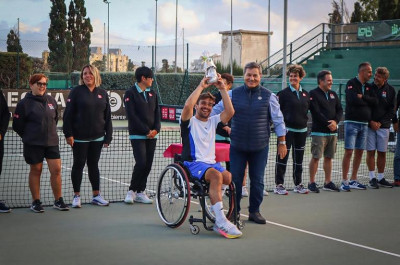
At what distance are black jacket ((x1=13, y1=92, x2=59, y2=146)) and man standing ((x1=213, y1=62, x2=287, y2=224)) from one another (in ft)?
6.96

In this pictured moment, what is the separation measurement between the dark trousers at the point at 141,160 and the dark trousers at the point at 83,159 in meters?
0.51

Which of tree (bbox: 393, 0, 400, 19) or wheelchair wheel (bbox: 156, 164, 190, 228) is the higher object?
tree (bbox: 393, 0, 400, 19)

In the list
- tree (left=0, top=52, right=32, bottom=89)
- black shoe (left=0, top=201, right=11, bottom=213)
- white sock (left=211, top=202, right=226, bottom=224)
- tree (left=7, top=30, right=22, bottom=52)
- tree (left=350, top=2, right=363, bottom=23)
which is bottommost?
black shoe (left=0, top=201, right=11, bottom=213)

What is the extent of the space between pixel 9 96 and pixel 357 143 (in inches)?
685

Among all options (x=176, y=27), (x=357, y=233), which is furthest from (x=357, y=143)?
(x=176, y=27)

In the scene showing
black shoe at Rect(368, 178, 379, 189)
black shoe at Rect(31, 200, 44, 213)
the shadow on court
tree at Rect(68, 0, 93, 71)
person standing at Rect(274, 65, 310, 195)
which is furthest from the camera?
tree at Rect(68, 0, 93, 71)

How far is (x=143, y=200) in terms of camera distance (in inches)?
368

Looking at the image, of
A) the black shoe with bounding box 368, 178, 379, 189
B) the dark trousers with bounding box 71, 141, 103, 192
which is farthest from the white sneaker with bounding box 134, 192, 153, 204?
the black shoe with bounding box 368, 178, 379, 189

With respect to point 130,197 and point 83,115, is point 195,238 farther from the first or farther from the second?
point 83,115

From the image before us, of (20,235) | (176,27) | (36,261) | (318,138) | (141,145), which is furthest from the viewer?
(176,27)

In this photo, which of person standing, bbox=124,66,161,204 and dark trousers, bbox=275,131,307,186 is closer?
person standing, bbox=124,66,161,204

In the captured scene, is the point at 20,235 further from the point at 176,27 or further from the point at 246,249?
the point at 176,27

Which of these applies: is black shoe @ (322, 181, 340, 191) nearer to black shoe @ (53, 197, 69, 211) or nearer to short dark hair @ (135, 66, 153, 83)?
short dark hair @ (135, 66, 153, 83)

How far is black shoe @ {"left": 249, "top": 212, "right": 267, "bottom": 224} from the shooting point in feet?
26.3
